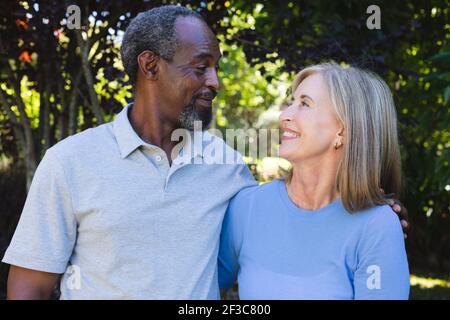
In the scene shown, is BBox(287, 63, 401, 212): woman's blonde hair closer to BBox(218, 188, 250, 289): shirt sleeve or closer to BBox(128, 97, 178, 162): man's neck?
BBox(218, 188, 250, 289): shirt sleeve

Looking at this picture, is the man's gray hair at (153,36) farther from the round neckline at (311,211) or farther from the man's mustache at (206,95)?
the round neckline at (311,211)

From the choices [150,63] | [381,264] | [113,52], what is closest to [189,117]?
[150,63]

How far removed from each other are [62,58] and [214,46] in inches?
78.3

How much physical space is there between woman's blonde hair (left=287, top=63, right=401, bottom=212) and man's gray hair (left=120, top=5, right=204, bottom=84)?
63cm

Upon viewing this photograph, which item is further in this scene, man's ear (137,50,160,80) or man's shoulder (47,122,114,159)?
man's ear (137,50,160,80)

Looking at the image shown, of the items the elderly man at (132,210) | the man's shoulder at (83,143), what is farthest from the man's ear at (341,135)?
the man's shoulder at (83,143)

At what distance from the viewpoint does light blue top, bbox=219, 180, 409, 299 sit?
2203mm

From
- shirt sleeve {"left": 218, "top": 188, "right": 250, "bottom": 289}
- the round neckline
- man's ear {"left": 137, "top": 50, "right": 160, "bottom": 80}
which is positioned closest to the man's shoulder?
man's ear {"left": 137, "top": 50, "right": 160, "bottom": 80}

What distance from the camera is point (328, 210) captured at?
7.91 ft

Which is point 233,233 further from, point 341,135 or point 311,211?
point 341,135

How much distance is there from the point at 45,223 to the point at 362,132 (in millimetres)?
1175

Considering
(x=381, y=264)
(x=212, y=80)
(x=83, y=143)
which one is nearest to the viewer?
(x=381, y=264)

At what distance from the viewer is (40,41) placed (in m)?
4.07

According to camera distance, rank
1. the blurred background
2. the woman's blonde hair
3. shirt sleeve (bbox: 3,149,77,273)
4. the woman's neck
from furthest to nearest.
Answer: the blurred background → the woman's neck → the woman's blonde hair → shirt sleeve (bbox: 3,149,77,273)
